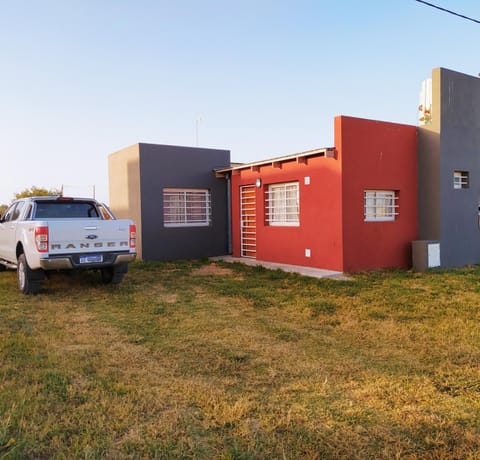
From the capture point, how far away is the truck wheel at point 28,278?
7.92 m

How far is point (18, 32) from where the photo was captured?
1034 centimetres

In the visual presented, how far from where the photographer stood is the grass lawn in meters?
2.78

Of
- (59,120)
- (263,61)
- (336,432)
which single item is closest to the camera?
(336,432)

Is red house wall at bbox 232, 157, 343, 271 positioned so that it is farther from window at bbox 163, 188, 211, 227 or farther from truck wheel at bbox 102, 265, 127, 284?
truck wheel at bbox 102, 265, 127, 284

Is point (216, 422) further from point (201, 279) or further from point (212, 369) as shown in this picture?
point (201, 279)

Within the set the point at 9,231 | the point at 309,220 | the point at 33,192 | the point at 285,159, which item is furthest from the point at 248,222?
the point at 33,192

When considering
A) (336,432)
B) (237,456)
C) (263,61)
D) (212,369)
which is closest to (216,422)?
(237,456)

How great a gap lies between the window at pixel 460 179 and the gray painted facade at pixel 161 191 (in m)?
7.33

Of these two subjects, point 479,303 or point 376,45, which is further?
point 376,45

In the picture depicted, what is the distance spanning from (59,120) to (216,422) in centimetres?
1454

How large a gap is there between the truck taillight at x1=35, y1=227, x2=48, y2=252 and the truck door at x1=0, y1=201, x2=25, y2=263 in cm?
149

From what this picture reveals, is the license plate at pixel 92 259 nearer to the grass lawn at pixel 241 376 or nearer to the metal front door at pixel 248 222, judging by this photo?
the grass lawn at pixel 241 376

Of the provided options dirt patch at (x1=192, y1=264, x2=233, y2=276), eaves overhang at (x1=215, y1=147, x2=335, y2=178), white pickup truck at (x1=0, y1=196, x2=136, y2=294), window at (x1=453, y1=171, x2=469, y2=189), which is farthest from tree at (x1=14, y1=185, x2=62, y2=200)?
window at (x1=453, y1=171, x2=469, y2=189)

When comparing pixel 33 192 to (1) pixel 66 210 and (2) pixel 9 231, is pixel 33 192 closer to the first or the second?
(2) pixel 9 231
